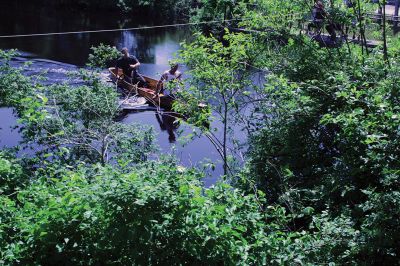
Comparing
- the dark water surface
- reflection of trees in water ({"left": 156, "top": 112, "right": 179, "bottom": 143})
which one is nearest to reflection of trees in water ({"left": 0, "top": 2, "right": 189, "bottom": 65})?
the dark water surface

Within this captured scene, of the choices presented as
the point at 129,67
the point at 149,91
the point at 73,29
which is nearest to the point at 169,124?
the point at 149,91

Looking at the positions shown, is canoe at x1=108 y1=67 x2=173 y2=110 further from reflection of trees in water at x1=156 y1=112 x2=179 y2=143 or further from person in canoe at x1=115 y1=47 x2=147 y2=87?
reflection of trees in water at x1=156 y1=112 x2=179 y2=143

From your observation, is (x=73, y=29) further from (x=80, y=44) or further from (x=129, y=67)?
(x=129, y=67)

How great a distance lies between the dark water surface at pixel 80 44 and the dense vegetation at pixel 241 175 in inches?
128

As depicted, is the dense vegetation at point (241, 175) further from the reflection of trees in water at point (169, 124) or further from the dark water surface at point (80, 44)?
the reflection of trees in water at point (169, 124)

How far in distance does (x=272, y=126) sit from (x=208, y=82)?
59.2 inches

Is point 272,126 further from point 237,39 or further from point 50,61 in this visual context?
point 50,61

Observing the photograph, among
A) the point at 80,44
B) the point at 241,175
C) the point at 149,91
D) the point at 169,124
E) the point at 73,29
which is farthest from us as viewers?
the point at 73,29

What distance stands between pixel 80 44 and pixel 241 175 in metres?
21.0

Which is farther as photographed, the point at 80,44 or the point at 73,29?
the point at 73,29

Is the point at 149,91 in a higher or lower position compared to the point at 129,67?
lower

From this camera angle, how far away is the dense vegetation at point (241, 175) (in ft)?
12.8

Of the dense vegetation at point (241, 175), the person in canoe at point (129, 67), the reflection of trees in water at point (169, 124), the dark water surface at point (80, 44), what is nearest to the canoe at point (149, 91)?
the person in canoe at point (129, 67)

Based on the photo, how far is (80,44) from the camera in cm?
2553
